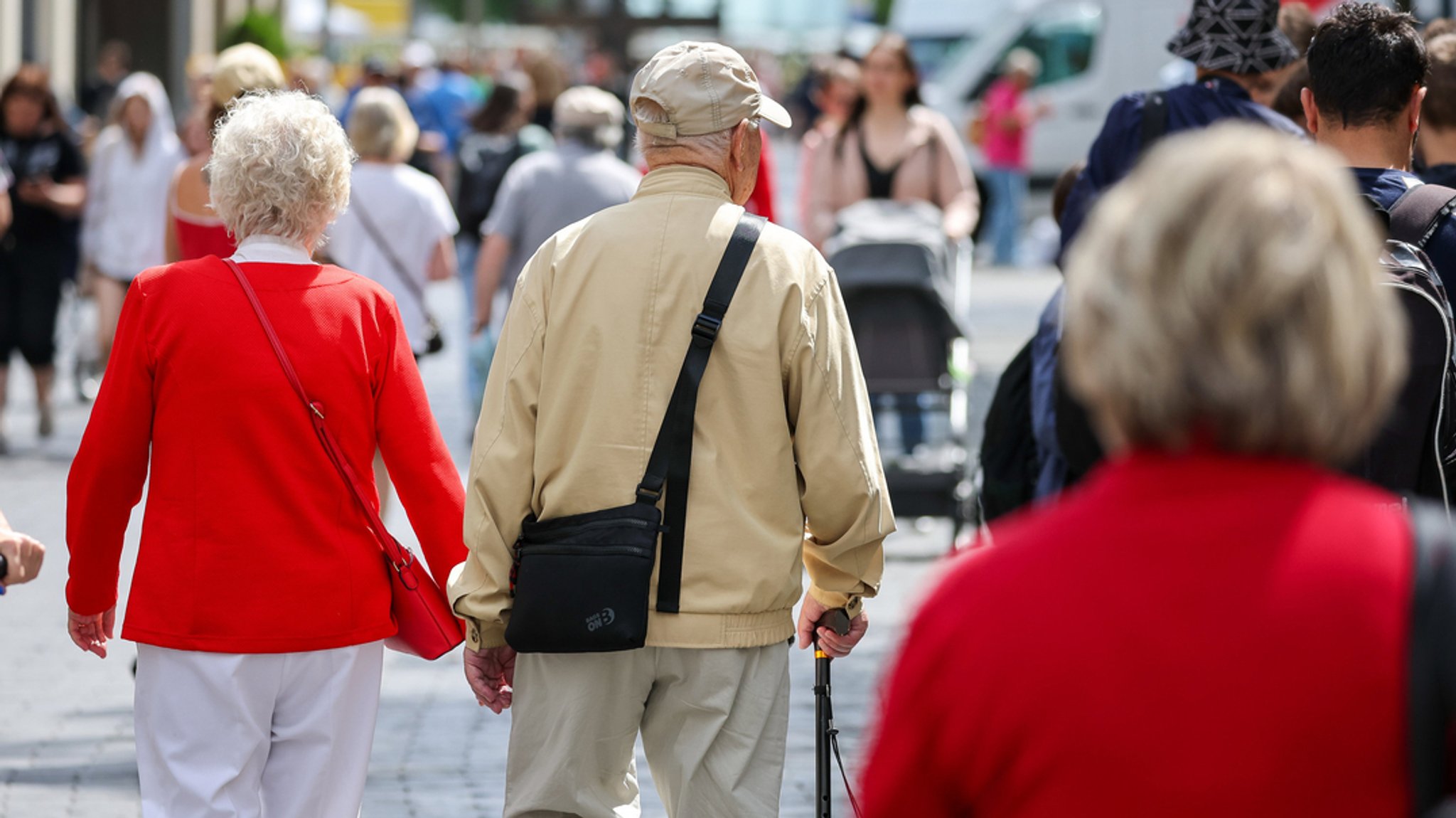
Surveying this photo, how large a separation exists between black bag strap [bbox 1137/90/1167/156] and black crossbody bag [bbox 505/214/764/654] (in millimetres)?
1869

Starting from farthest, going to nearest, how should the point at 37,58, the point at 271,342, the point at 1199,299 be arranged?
the point at 37,58 < the point at 271,342 < the point at 1199,299

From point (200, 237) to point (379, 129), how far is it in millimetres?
1221

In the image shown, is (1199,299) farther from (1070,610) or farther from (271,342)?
(271,342)

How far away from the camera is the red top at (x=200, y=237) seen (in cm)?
605

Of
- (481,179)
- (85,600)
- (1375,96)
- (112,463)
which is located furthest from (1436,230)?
(481,179)

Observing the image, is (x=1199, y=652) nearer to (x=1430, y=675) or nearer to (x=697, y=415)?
(x=1430, y=675)

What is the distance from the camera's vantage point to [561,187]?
836cm

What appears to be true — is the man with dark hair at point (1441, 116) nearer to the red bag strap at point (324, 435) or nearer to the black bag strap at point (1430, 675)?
the red bag strap at point (324, 435)

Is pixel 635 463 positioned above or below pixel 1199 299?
below

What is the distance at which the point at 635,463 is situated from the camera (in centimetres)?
Result: 325

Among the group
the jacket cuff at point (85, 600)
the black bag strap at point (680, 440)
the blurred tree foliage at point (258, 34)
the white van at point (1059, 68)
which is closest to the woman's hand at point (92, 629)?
the jacket cuff at point (85, 600)

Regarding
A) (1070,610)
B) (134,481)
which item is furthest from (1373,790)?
(134,481)

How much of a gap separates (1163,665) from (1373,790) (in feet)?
0.68

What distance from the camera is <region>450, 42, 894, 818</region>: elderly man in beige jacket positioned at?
129 inches
